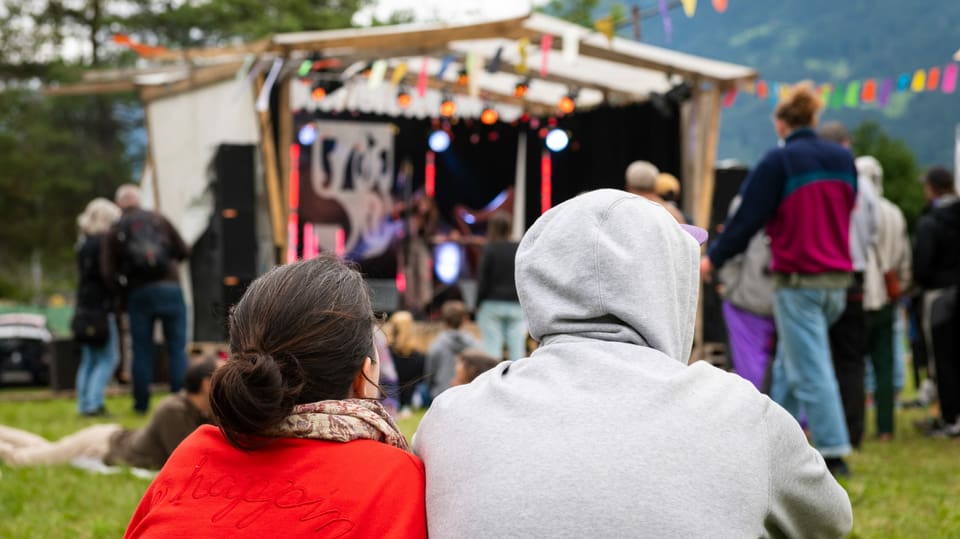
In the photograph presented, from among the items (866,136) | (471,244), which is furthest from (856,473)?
(866,136)

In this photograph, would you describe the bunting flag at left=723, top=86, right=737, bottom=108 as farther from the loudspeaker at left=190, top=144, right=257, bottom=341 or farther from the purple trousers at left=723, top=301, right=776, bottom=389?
the purple trousers at left=723, top=301, right=776, bottom=389

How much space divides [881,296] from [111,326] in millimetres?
5342

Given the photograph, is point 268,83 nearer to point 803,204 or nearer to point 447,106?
point 447,106

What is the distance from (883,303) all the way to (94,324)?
537cm

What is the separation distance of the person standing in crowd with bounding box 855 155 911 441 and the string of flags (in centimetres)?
101

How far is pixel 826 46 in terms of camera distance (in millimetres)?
25594

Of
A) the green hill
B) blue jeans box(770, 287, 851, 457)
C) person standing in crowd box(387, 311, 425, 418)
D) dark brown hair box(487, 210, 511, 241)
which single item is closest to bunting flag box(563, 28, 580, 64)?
the green hill

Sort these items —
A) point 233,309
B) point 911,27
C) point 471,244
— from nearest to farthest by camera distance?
point 233,309 < point 471,244 < point 911,27

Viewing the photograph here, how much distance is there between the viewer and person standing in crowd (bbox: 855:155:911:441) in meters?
6.04

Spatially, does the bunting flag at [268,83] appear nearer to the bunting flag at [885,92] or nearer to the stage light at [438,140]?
the stage light at [438,140]

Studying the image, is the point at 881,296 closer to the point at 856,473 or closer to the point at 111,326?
the point at 856,473

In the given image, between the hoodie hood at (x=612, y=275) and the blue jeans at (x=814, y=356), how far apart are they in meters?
3.06

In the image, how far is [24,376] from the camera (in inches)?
500

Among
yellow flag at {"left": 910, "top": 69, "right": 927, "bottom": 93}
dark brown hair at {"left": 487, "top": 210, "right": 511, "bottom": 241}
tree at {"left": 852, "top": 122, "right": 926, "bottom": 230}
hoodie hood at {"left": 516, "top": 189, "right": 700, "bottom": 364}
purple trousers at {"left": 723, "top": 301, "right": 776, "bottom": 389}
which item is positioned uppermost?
yellow flag at {"left": 910, "top": 69, "right": 927, "bottom": 93}
